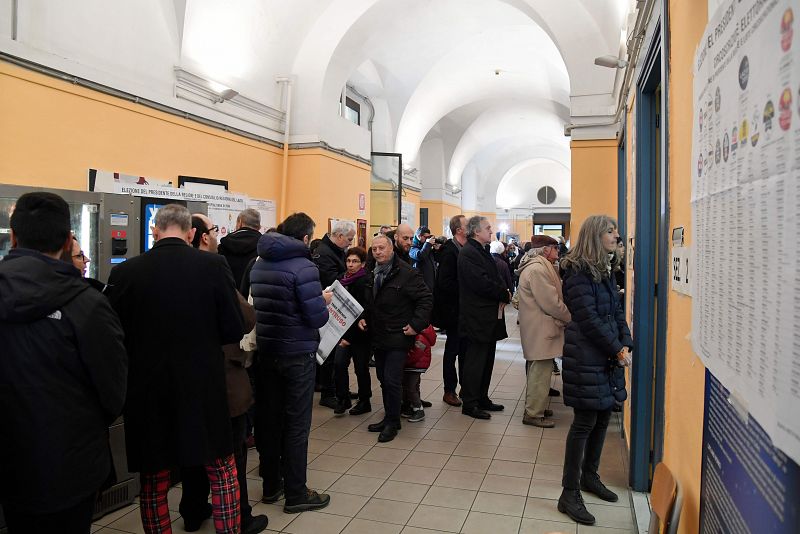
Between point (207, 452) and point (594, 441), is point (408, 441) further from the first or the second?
point (207, 452)

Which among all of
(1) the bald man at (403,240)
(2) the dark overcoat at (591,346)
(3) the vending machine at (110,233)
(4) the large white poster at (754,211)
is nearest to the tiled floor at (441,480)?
(3) the vending machine at (110,233)

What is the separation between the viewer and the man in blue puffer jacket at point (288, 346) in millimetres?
3201

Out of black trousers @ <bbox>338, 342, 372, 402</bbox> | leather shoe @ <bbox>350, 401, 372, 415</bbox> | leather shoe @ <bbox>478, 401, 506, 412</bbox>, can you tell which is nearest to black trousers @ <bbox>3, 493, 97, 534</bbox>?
black trousers @ <bbox>338, 342, 372, 402</bbox>

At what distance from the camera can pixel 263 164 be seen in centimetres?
809

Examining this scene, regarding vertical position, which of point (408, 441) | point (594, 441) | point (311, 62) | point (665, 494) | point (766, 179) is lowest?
point (408, 441)

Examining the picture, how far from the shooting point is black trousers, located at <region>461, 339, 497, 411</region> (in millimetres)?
5016

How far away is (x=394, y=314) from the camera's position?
445cm

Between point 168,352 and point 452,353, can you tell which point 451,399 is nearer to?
point 452,353

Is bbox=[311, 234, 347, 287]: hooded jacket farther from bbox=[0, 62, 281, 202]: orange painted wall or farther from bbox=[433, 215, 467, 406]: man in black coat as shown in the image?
bbox=[0, 62, 281, 202]: orange painted wall

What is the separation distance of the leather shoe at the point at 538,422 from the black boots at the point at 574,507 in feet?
5.24

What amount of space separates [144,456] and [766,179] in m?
2.47

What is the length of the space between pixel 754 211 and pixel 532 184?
26634 mm

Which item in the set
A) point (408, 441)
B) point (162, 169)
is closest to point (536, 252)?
point (408, 441)

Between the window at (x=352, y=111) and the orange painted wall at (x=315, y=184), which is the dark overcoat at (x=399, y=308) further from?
the window at (x=352, y=111)
